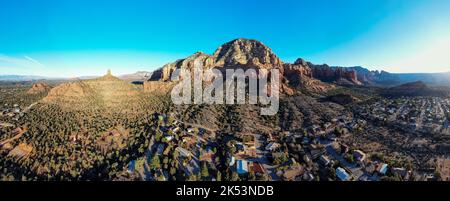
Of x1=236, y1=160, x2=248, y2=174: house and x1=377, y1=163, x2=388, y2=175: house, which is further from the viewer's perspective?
x1=236, y1=160, x2=248, y2=174: house

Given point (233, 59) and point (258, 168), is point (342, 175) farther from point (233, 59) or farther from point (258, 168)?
point (233, 59)

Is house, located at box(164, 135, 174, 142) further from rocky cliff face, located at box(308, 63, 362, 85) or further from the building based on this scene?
rocky cliff face, located at box(308, 63, 362, 85)

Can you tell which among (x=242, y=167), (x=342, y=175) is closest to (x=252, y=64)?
(x=242, y=167)

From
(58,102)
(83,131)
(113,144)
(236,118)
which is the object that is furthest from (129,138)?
(58,102)

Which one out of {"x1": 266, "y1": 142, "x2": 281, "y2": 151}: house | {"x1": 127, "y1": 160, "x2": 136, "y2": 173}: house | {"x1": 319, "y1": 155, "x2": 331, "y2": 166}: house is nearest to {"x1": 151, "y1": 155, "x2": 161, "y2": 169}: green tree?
{"x1": 127, "y1": 160, "x2": 136, "y2": 173}: house

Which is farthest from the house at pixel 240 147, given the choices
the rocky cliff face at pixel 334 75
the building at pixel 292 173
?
the rocky cliff face at pixel 334 75

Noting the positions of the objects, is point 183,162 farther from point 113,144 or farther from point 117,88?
point 117,88

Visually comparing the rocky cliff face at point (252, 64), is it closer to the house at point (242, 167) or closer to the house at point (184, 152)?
the house at point (184, 152)
